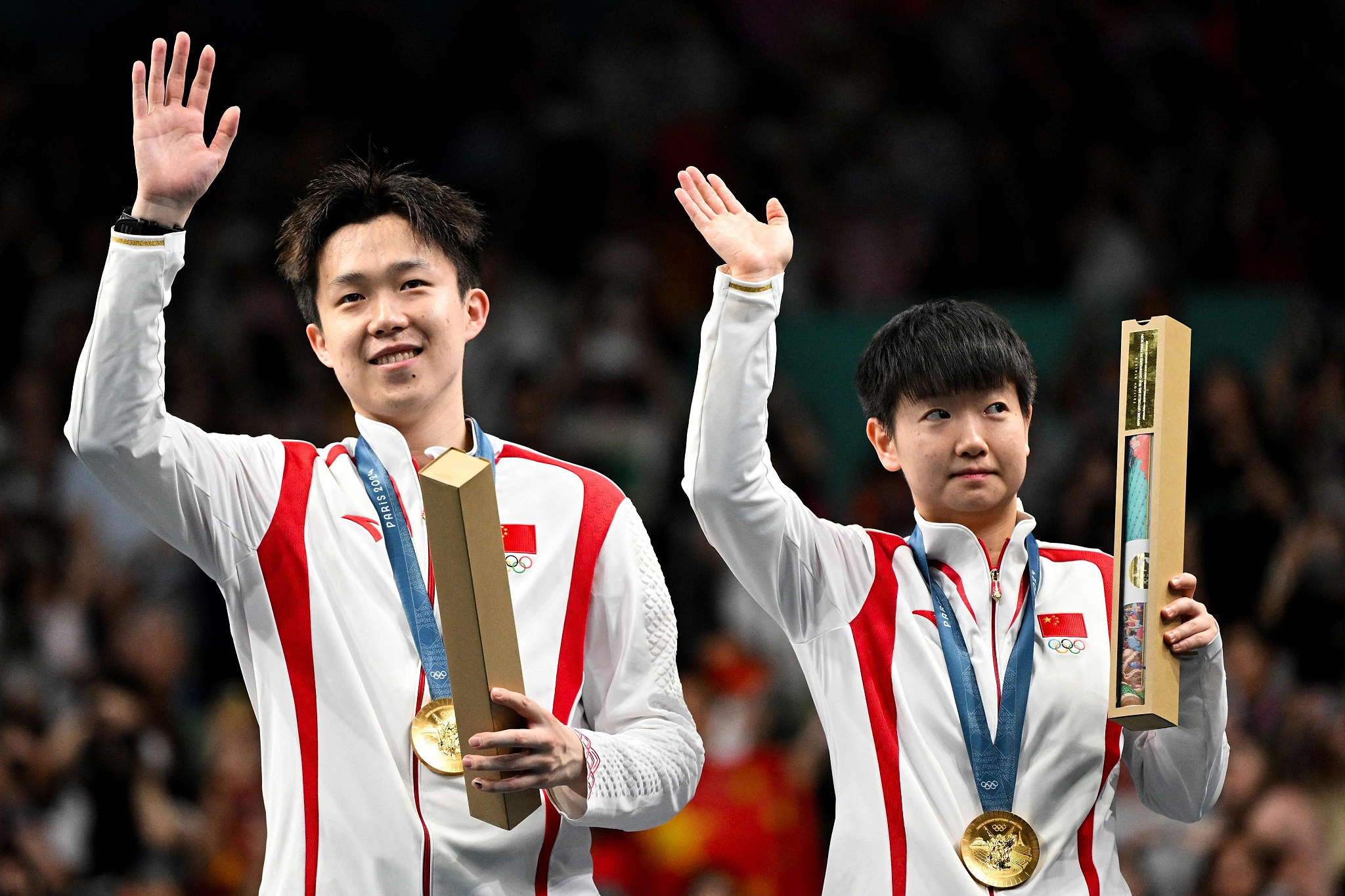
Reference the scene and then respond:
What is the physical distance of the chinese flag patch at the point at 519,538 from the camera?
322cm

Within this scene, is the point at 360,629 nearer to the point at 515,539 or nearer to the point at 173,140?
the point at 515,539

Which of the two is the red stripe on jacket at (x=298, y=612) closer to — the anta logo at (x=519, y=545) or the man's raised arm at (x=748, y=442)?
the anta logo at (x=519, y=545)

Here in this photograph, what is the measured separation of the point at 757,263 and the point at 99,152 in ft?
21.2

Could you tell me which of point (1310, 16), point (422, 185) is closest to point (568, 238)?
point (1310, 16)

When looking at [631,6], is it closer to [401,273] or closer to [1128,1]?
[1128,1]

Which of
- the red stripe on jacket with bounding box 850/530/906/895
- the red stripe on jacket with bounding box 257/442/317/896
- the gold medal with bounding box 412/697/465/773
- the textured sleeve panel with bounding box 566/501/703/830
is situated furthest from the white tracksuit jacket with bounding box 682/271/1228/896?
the red stripe on jacket with bounding box 257/442/317/896

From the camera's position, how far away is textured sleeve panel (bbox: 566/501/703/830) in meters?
3.11

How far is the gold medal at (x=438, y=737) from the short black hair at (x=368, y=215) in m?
0.89

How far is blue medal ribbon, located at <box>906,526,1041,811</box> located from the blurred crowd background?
2.72 m

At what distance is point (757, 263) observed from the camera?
312cm

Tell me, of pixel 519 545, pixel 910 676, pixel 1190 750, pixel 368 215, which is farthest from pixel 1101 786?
pixel 368 215

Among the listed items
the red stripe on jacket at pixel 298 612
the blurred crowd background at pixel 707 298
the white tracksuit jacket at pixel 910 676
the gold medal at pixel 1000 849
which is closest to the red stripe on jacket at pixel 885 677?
the white tracksuit jacket at pixel 910 676

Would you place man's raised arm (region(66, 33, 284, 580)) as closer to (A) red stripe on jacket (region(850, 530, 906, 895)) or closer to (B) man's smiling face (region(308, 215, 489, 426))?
(B) man's smiling face (region(308, 215, 489, 426))

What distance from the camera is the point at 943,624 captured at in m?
3.32
